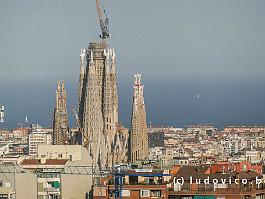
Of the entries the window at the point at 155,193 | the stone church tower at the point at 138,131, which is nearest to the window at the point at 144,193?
the window at the point at 155,193

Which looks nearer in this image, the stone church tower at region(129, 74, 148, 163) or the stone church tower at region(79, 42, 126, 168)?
the stone church tower at region(79, 42, 126, 168)

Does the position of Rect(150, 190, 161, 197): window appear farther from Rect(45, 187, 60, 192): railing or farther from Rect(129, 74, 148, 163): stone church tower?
Rect(129, 74, 148, 163): stone church tower

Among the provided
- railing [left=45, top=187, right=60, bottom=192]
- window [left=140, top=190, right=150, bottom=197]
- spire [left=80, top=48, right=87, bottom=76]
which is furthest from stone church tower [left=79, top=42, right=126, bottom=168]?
window [left=140, top=190, right=150, bottom=197]

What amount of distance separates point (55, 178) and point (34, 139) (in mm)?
73395

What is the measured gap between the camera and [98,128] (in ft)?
278

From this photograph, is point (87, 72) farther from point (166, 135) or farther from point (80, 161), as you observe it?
point (166, 135)

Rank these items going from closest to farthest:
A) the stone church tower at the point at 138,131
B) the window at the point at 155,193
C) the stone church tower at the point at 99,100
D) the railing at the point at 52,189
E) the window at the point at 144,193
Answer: the window at the point at 155,193, the window at the point at 144,193, the railing at the point at 52,189, the stone church tower at the point at 99,100, the stone church tower at the point at 138,131

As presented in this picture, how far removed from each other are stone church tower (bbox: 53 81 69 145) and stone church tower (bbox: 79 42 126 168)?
1545 mm

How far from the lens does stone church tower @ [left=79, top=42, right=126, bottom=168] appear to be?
3317 inches

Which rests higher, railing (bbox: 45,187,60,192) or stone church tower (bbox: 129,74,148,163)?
stone church tower (bbox: 129,74,148,163)

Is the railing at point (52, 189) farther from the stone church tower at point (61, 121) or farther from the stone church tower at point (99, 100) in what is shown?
the stone church tower at point (61, 121)

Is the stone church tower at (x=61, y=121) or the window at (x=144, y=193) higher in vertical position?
the stone church tower at (x=61, y=121)

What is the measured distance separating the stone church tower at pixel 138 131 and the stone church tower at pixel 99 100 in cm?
106

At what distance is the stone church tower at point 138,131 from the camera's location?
86750 mm
